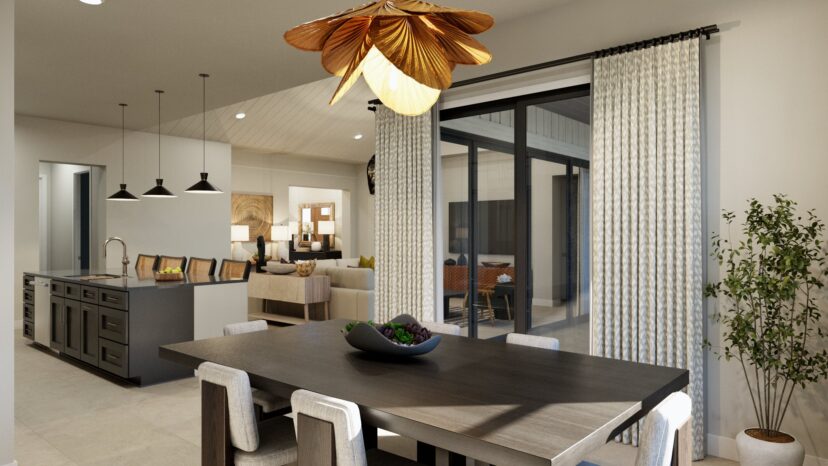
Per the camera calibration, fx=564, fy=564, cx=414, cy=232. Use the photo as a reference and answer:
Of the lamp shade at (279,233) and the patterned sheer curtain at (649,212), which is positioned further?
the lamp shade at (279,233)

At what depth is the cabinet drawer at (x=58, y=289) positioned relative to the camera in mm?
5592

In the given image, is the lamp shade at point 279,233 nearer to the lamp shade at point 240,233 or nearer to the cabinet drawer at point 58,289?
the lamp shade at point 240,233

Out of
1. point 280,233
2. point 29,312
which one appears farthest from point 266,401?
point 280,233

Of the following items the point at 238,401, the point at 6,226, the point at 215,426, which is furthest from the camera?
the point at 6,226

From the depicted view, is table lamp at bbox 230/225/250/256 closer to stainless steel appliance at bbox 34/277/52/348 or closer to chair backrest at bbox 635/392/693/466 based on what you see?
stainless steel appliance at bbox 34/277/52/348

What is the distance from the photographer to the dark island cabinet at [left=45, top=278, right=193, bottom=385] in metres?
4.71

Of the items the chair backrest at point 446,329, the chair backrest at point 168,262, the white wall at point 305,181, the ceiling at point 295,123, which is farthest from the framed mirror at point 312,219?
the chair backrest at point 446,329

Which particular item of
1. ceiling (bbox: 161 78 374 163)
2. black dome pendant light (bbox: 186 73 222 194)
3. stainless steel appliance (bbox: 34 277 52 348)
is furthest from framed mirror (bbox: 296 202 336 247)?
stainless steel appliance (bbox: 34 277 52 348)

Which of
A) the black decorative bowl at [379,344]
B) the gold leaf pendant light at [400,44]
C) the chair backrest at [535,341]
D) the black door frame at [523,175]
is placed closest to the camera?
the gold leaf pendant light at [400,44]

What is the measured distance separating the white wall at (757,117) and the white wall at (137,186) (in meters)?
7.62

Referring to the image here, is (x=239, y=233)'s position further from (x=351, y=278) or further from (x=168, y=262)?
(x=168, y=262)

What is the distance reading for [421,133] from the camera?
465 centimetres

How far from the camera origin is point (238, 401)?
2035 millimetres

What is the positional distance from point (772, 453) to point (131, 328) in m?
4.53
